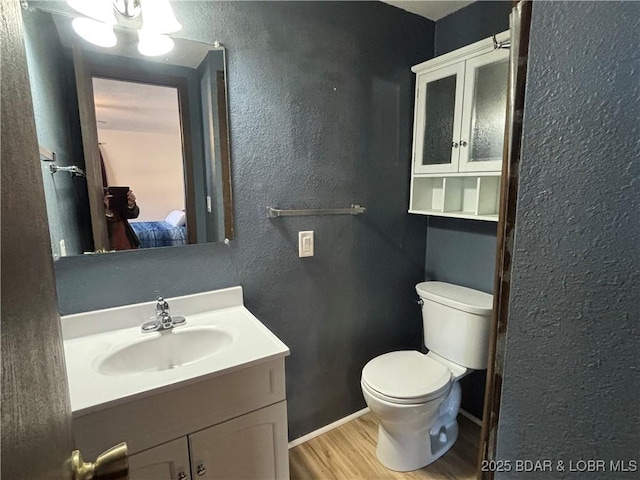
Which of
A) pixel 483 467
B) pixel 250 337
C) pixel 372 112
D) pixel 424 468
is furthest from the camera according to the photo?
pixel 372 112

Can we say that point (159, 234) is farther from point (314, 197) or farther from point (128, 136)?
point (314, 197)

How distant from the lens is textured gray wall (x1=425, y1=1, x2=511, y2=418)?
66.6 inches

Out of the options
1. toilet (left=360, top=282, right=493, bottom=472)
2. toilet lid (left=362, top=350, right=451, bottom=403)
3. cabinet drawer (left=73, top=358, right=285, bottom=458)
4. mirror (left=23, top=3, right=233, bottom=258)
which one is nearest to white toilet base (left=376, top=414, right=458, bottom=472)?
toilet (left=360, top=282, right=493, bottom=472)

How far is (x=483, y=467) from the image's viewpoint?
66cm

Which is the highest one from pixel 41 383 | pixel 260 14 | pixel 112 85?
pixel 260 14

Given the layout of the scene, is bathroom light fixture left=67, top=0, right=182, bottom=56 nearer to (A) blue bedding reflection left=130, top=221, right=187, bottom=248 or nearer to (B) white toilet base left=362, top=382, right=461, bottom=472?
(A) blue bedding reflection left=130, top=221, right=187, bottom=248

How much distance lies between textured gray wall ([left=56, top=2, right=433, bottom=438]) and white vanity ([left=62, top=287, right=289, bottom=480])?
14 cm

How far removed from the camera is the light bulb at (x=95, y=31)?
1.14 m

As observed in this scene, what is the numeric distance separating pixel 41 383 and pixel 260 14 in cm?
151

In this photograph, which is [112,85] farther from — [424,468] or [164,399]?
[424,468]

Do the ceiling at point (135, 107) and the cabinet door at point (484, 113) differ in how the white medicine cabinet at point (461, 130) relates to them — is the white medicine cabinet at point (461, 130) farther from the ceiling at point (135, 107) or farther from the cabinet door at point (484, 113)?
the ceiling at point (135, 107)

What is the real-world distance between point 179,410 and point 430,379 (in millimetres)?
1078

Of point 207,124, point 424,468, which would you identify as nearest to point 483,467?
point 424,468

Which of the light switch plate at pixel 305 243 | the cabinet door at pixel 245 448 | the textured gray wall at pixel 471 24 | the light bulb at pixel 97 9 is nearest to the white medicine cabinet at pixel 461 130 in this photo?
the textured gray wall at pixel 471 24
